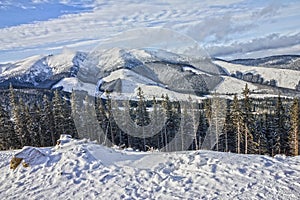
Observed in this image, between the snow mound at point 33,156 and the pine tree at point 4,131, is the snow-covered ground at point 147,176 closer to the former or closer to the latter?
the snow mound at point 33,156

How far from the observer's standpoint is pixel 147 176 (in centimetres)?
1060

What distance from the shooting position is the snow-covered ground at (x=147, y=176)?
Result: 9.13 metres

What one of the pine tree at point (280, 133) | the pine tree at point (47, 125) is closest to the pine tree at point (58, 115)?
the pine tree at point (47, 125)

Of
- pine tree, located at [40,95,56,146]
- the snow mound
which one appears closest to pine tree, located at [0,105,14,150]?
pine tree, located at [40,95,56,146]

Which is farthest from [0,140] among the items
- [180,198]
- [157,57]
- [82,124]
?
[180,198]

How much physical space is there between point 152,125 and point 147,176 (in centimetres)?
2979

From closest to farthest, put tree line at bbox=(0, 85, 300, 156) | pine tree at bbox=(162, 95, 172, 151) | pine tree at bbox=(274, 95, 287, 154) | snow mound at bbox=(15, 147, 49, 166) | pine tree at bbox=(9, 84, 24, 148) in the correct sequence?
snow mound at bbox=(15, 147, 49, 166), tree line at bbox=(0, 85, 300, 156), pine tree at bbox=(9, 84, 24, 148), pine tree at bbox=(274, 95, 287, 154), pine tree at bbox=(162, 95, 172, 151)

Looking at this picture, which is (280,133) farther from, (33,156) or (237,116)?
(33,156)

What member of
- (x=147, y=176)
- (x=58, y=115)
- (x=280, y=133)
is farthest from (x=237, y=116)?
(x=147, y=176)

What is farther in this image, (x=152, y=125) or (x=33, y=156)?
(x=152, y=125)

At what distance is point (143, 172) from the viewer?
10969mm

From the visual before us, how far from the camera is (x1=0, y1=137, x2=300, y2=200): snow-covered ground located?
9.13 metres

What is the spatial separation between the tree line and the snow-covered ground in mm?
20143

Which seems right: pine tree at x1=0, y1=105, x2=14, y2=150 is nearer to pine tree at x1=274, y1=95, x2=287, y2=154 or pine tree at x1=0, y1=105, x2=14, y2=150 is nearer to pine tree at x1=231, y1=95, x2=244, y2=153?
pine tree at x1=231, y1=95, x2=244, y2=153
